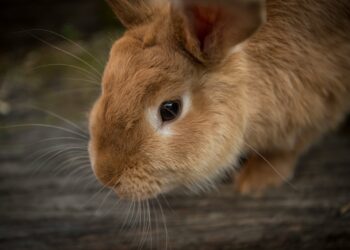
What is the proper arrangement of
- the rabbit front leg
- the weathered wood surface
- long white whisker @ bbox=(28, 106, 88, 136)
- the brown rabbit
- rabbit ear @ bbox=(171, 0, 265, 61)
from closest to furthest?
1. rabbit ear @ bbox=(171, 0, 265, 61)
2. the brown rabbit
3. the weathered wood surface
4. the rabbit front leg
5. long white whisker @ bbox=(28, 106, 88, 136)

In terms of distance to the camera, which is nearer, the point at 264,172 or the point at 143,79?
the point at 143,79

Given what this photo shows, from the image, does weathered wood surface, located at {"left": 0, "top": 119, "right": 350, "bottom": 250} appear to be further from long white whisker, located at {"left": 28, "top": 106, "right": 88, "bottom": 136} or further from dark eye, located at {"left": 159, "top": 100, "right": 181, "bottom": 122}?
dark eye, located at {"left": 159, "top": 100, "right": 181, "bottom": 122}

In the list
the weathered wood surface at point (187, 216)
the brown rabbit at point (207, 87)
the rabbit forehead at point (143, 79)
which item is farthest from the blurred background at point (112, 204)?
the rabbit forehead at point (143, 79)

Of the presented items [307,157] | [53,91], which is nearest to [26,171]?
[53,91]


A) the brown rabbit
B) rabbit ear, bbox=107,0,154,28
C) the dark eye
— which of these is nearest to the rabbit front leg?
the brown rabbit

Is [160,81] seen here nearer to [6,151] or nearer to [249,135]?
[249,135]

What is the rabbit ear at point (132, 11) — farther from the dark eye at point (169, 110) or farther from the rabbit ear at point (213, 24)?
the dark eye at point (169, 110)

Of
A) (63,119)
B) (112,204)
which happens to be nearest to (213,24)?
(112,204)

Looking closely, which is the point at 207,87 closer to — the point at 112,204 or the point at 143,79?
the point at 143,79
